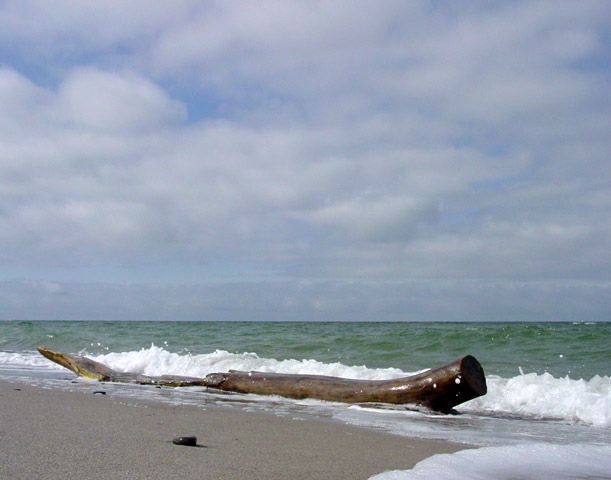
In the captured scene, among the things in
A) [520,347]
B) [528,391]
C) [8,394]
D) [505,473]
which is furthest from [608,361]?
[8,394]

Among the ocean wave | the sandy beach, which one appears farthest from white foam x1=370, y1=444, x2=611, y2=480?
the ocean wave

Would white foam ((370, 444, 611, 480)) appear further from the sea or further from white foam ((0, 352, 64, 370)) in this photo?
white foam ((0, 352, 64, 370))

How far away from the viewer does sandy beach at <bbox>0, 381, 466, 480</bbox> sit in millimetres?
2932

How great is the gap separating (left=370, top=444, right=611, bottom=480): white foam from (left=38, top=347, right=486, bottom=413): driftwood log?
71.3 inches

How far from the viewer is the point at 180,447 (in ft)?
11.6

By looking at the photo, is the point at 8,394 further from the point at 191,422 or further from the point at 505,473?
the point at 505,473

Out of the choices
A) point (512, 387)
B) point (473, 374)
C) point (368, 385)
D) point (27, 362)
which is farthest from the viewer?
point (27, 362)

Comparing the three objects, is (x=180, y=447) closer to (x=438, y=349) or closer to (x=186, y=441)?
(x=186, y=441)

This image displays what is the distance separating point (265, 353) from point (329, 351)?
1673 millimetres

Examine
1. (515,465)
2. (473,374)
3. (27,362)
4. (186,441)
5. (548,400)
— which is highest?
(473,374)

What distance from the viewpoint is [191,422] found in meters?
4.75

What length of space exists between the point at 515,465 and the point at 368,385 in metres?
3.21

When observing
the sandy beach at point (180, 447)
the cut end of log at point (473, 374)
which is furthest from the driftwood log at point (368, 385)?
the sandy beach at point (180, 447)

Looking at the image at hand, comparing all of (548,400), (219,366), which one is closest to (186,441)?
(548,400)
